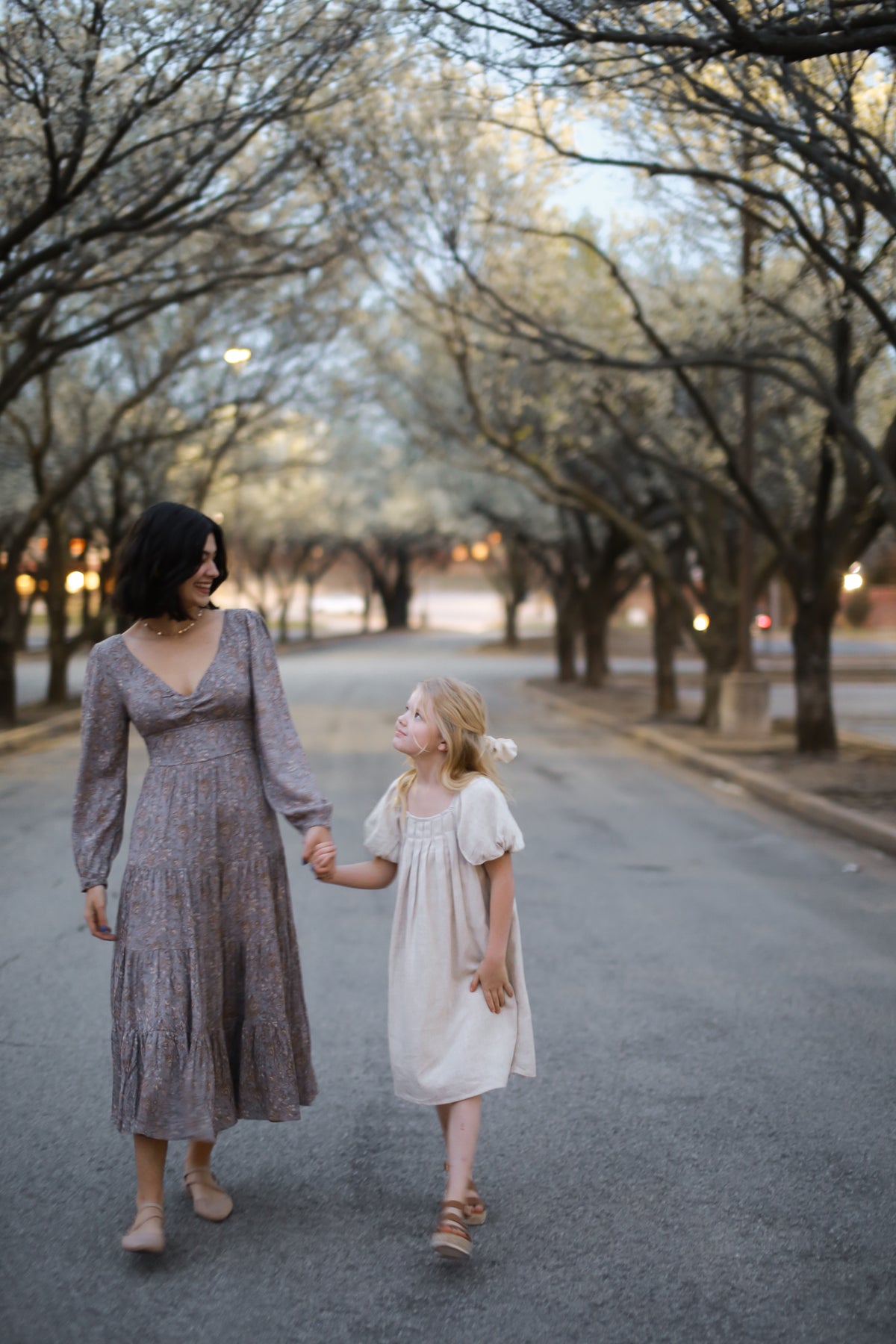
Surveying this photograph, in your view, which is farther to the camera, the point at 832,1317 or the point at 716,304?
the point at 716,304

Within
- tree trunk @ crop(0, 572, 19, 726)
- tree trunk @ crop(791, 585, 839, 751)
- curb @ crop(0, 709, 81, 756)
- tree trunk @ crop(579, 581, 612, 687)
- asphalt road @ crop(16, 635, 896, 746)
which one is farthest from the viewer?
tree trunk @ crop(579, 581, 612, 687)

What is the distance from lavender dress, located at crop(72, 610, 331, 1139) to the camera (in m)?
3.50

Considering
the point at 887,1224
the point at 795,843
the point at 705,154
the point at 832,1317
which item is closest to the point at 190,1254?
the point at 832,1317

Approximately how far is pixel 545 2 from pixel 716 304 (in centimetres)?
962

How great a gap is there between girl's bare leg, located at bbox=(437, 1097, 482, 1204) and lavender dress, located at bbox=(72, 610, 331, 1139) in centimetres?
41

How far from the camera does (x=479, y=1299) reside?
327 centimetres

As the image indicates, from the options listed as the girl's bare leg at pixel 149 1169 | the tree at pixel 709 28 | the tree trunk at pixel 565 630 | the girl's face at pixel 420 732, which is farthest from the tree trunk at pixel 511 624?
the girl's bare leg at pixel 149 1169

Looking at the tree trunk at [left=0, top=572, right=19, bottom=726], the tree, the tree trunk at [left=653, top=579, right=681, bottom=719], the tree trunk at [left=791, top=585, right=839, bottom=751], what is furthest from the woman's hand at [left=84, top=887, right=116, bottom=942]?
the tree trunk at [left=653, top=579, right=681, bottom=719]

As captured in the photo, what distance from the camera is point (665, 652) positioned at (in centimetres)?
2214

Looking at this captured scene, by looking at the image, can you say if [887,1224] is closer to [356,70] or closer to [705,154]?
[356,70]

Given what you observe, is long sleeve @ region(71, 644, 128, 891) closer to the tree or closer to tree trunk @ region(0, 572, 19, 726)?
the tree

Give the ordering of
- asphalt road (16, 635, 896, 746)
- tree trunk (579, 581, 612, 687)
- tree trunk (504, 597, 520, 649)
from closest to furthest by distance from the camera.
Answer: asphalt road (16, 635, 896, 746)
tree trunk (579, 581, 612, 687)
tree trunk (504, 597, 520, 649)

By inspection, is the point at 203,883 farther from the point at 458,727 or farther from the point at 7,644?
the point at 7,644

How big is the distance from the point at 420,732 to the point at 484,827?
300mm
